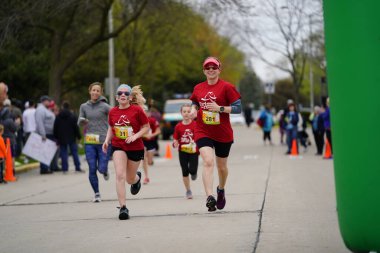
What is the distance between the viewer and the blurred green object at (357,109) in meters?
5.85

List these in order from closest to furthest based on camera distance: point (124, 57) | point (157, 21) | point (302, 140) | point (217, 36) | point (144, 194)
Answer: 1. point (144, 194)
2. point (302, 140)
3. point (157, 21)
4. point (124, 57)
5. point (217, 36)

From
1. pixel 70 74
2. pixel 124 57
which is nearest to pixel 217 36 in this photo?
pixel 124 57

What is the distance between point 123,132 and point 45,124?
34.7ft

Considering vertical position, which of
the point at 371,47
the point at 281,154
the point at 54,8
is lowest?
the point at 281,154

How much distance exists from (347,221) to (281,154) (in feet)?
67.1

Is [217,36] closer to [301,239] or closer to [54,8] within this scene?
[54,8]

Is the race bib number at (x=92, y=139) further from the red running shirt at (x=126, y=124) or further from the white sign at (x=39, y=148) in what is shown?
the white sign at (x=39, y=148)

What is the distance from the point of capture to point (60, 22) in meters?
31.7

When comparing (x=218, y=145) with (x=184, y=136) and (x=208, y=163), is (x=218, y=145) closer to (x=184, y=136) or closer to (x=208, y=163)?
(x=208, y=163)

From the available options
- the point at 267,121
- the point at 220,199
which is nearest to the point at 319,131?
the point at 267,121

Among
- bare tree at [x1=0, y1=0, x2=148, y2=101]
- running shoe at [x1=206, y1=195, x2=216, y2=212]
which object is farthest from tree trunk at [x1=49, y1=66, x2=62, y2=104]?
running shoe at [x1=206, y1=195, x2=216, y2=212]

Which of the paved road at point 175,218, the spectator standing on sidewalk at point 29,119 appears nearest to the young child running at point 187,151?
the paved road at point 175,218

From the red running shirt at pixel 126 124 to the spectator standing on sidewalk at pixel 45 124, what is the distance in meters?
9.79

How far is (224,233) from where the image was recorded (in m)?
8.45
